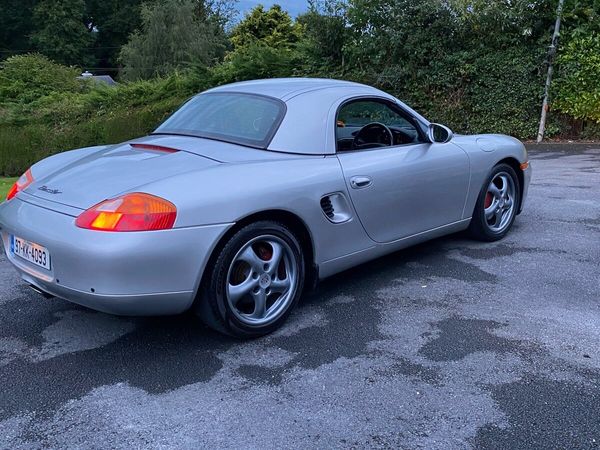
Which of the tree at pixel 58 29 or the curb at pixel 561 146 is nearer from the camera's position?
the curb at pixel 561 146

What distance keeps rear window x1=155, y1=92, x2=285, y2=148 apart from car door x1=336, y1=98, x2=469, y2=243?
1.58 ft

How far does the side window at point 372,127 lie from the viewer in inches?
169

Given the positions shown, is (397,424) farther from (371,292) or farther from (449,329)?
(371,292)

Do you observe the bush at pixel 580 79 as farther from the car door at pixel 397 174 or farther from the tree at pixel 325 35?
the car door at pixel 397 174

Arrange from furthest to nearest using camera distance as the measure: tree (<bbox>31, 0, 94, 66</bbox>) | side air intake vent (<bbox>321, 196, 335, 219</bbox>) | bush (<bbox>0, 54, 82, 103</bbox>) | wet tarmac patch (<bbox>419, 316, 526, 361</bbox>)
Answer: tree (<bbox>31, 0, 94, 66</bbox>), bush (<bbox>0, 54, 82, 103</bbox>), side air intake vent (<bbox>321, 196, 335, 219</bbox>), wet tarmac patch (<bbox>419, 316, 526, 361</bbox>)

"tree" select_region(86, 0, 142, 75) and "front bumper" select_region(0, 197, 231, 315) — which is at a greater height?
"tree" select_region(86, 0, 142, 75)

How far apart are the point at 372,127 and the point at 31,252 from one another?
2.49 m

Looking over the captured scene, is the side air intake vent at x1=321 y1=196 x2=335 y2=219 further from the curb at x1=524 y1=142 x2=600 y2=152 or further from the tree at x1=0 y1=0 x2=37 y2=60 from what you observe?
the tree at x1=0 y1=0 x2=37 y2=60

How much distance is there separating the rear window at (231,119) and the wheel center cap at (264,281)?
80 cm

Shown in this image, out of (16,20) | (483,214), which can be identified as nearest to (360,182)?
(483,214)

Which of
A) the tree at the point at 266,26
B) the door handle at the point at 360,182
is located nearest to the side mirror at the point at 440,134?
the door handle at the point at 360,182

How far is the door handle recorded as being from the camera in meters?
3.78

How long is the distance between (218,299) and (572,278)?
8.70 feet

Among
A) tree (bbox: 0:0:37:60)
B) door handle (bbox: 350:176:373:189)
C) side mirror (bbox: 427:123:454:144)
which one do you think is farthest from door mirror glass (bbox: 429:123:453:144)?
tree (bbox: 0:0:37:60)
